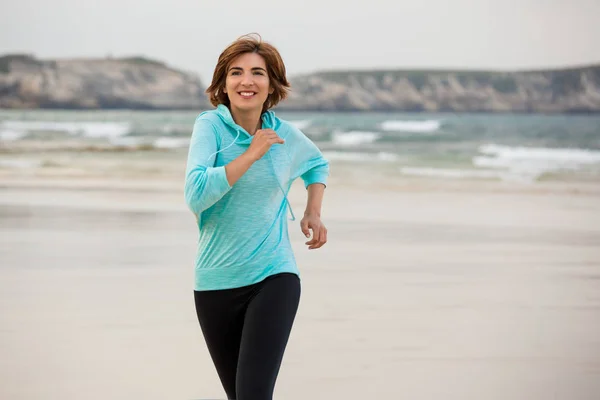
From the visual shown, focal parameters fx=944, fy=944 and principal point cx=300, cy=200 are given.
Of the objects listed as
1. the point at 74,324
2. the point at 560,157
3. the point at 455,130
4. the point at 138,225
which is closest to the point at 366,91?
the point at 455,130

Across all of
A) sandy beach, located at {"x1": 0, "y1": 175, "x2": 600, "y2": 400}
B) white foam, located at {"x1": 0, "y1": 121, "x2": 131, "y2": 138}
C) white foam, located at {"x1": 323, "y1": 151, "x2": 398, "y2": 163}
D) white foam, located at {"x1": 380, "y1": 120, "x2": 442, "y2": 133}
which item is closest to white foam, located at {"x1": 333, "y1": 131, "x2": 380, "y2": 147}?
white foam, located at {"x1": 380, "y1": 120, "x2": 442, "y2": 133}

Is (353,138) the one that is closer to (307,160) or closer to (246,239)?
(307,160)

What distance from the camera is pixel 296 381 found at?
423cm

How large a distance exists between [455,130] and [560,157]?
434 inches

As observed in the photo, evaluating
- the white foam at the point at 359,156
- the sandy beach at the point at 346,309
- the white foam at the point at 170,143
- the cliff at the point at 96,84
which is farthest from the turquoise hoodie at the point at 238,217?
the cliff at the point at 96,84

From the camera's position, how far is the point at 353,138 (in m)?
32.0

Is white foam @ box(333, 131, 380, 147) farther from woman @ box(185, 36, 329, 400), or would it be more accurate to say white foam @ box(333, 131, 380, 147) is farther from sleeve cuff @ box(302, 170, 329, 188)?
woman @ box(185, 36, 329, 400)

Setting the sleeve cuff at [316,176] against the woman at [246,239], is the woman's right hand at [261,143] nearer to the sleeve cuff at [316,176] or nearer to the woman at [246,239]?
the woman at [246,239]

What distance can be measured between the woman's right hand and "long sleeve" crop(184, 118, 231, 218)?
0.09 metres

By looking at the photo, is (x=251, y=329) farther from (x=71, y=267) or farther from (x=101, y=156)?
(x=101, y=156)

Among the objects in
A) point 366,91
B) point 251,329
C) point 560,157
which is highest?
point 251,329

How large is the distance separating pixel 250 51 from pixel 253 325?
743mm

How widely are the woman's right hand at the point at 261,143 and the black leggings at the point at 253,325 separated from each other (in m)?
0.37

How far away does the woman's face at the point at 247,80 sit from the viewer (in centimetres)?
255
